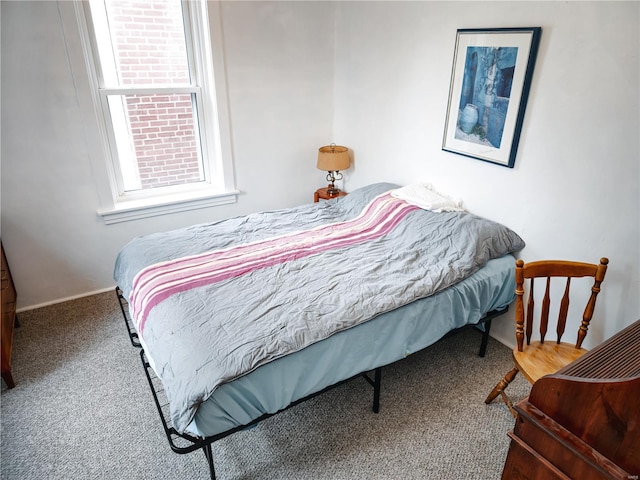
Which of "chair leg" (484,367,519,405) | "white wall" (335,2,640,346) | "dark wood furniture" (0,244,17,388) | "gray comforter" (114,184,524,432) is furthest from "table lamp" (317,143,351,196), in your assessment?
"dark wood furniture" (0,244,17,388)

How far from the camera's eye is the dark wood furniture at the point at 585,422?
84 centimetres

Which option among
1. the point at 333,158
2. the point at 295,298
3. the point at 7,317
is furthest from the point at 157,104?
the point at 295,298

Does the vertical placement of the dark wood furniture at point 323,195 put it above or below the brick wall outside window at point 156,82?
below

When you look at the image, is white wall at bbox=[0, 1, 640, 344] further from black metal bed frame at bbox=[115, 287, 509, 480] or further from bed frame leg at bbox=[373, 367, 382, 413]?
bed frame leg at bbox=[373, 367, 382, 413]

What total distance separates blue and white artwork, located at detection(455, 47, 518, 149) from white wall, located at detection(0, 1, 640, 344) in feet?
0.47

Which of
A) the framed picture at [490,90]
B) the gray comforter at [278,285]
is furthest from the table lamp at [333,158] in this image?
the framed picture at [490,90]

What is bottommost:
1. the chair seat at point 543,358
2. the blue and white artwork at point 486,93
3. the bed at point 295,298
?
the chair seat at point 543,358

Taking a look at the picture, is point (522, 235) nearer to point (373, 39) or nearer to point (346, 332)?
point (346, 332)

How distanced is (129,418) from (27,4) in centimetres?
231

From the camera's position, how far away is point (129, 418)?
199cm

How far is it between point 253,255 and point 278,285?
348mm

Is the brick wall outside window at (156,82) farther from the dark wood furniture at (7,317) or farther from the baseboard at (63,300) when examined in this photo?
the dark wood furniture at (7,317)

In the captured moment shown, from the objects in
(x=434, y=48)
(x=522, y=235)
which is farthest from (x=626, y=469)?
(x=434, y=48)

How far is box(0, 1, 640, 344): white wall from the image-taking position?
1.88 meters
